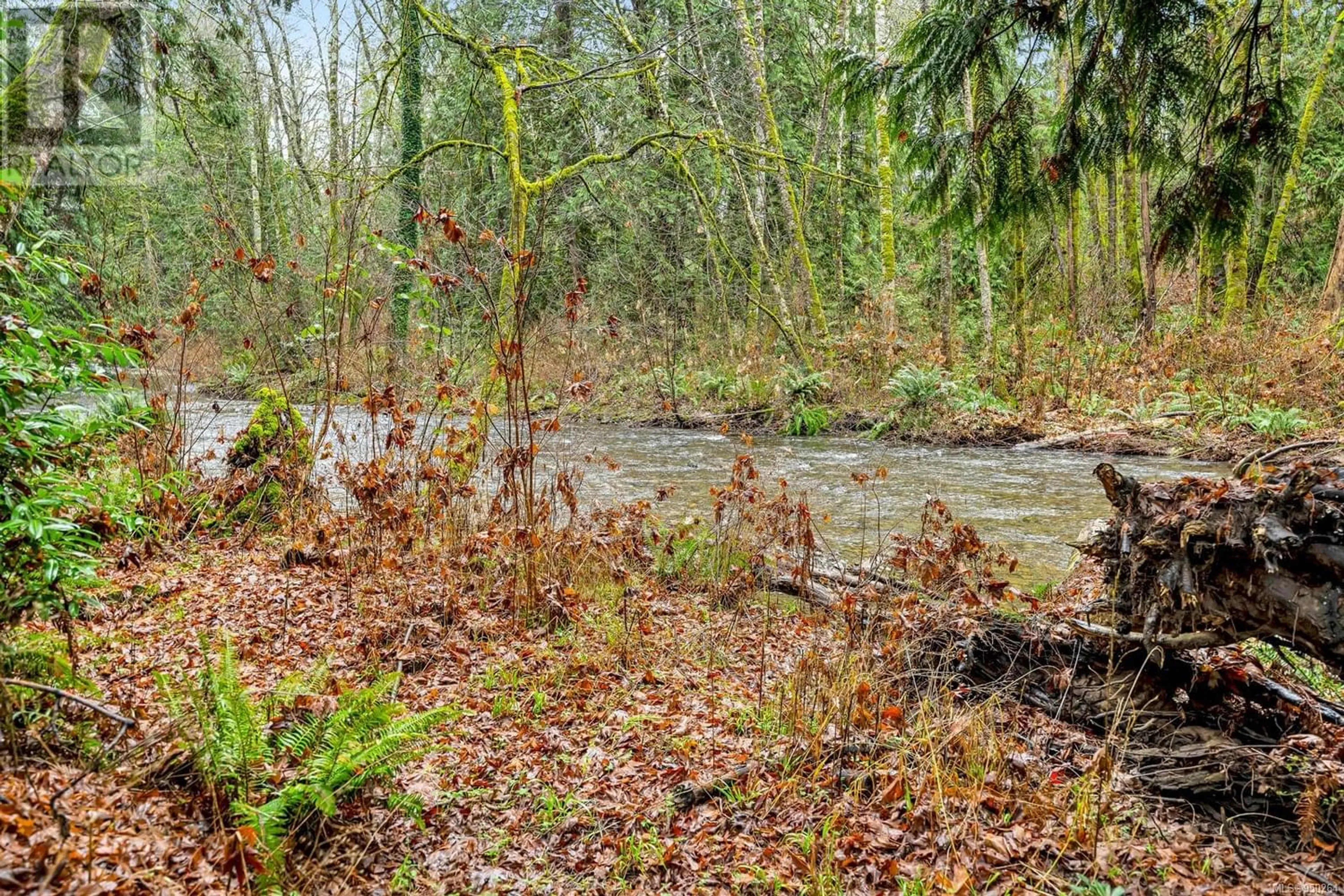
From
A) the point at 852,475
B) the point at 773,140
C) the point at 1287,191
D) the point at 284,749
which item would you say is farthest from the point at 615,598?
the point at 1287,191

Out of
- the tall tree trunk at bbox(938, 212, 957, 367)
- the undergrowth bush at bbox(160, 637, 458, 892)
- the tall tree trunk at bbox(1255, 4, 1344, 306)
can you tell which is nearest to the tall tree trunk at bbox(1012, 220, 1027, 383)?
the tall tree trunk at bbox(938, 212, 957, 367)

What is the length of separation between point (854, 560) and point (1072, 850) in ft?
10.3

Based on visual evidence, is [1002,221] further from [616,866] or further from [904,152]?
[616,866]

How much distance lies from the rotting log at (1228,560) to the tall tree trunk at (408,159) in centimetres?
401

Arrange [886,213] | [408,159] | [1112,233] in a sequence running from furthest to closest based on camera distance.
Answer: [1112,233]
[408,159]
[886,213]

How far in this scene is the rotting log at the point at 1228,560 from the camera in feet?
7.77

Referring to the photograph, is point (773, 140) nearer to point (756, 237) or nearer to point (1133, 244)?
point (756, 237)

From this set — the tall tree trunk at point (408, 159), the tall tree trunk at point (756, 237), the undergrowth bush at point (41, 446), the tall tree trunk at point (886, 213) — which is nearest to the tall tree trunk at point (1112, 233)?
the tall tree trunk at point (886, 213)

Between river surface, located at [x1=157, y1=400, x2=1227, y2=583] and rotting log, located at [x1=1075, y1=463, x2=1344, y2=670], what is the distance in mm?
2043

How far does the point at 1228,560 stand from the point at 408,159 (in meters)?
13.8

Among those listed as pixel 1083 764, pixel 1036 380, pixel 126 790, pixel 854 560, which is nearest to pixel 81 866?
pixel 126 790

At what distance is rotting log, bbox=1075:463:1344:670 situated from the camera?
237 centimetres

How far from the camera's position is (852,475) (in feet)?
24.5

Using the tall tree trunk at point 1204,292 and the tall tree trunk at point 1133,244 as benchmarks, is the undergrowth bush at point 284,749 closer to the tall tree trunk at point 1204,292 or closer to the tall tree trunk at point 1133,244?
the tall tree trunk at point 1204,292
